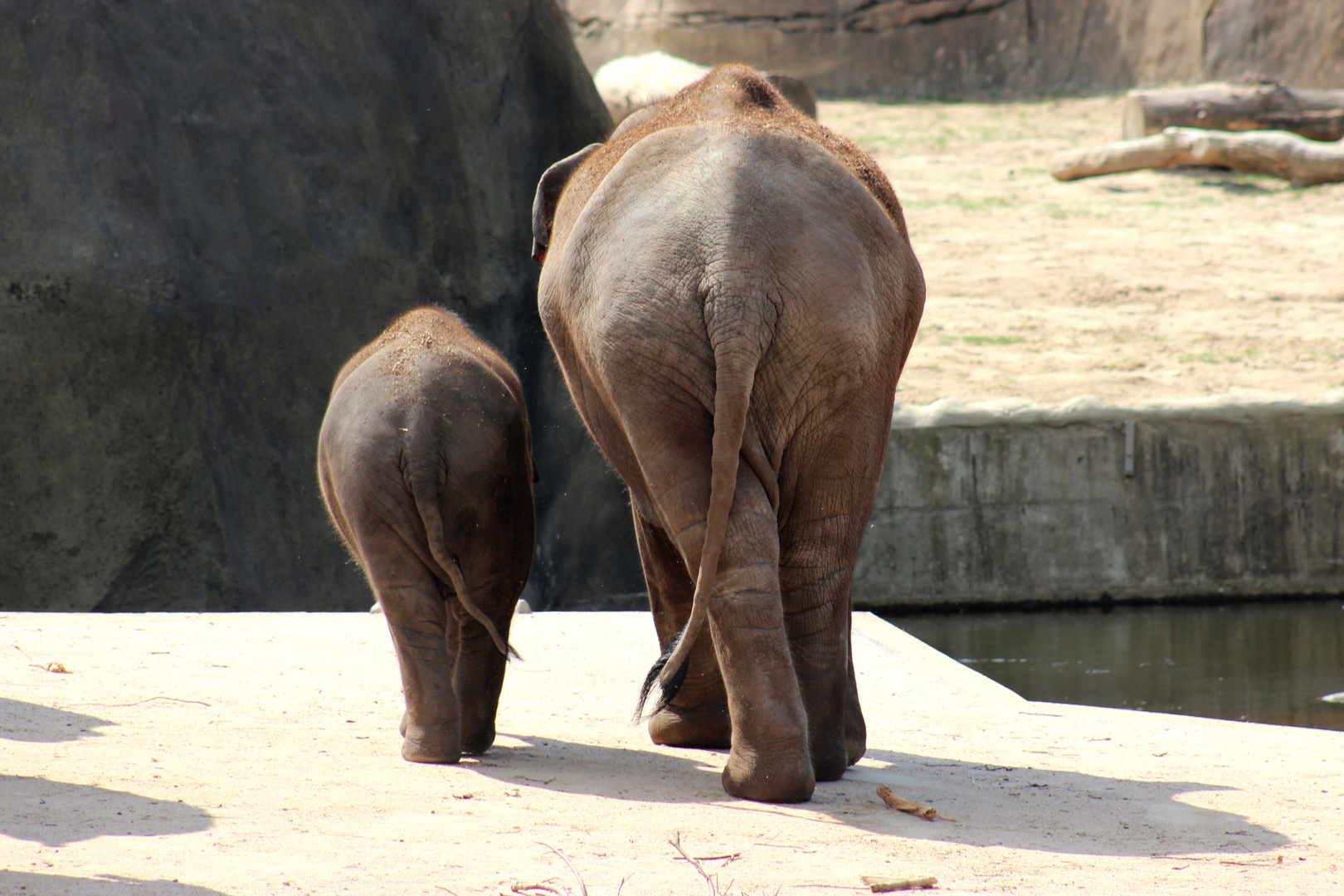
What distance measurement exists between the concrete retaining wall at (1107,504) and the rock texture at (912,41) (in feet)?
38.5

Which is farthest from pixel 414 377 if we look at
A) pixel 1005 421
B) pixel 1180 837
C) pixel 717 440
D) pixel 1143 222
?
pixel 1143 222

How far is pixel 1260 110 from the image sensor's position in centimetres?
1608

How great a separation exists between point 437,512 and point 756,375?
949 mm

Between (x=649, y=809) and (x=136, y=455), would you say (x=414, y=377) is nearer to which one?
(x=649, y=809)

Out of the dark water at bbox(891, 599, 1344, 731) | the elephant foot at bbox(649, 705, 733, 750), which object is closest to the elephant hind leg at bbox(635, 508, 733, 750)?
the elephant foot at bbox(649, 705, 733, 750)

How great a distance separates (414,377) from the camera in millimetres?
3834

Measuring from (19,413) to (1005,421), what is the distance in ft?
20.2

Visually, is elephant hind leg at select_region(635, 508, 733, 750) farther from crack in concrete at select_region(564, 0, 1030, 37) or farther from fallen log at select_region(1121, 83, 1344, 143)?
crack in concrete at select_region(564, 0, 1030, 37)

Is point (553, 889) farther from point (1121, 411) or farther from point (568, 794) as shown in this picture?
point (1121, 411)

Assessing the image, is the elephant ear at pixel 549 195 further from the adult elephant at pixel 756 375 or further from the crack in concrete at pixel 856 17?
the crack in concrete at pixel 856 17

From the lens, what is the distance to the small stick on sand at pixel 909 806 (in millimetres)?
3332

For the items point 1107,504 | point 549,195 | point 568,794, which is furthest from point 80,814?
point 1107,504

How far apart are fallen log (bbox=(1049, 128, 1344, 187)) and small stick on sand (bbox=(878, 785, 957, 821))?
13934 millimetres

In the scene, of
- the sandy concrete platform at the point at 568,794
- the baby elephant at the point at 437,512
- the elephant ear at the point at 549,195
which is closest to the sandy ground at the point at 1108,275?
the sandy concrete platform at the point at 568,794
